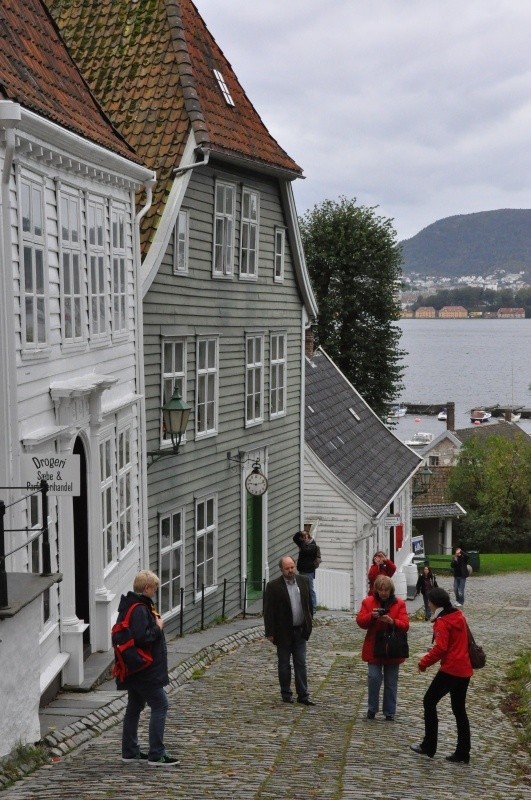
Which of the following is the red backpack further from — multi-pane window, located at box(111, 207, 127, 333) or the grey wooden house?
the grey wooden house

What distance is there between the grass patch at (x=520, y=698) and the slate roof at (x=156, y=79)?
793 cm

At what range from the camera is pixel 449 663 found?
10156 mm

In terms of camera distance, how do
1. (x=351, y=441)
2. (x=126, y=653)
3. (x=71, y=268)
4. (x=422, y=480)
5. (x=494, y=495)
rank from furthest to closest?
(x=494, y=495), (x=422, y=480), (x=351, y=441), (x=71, y=268), (x=126, y=653)

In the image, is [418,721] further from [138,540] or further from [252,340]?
[252,340]

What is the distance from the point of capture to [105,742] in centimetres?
1038

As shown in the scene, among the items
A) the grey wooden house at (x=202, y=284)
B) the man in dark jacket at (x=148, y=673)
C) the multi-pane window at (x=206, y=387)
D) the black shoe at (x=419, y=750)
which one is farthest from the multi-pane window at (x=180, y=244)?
the man in dark jacket at (x=148, y=673)

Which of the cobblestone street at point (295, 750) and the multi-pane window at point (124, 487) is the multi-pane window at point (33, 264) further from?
the multi-pane window at point (124, 487)

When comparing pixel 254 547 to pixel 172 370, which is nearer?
pixel 172 370

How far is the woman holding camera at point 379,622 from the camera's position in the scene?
37.6 ft

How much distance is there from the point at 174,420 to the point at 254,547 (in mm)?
6532

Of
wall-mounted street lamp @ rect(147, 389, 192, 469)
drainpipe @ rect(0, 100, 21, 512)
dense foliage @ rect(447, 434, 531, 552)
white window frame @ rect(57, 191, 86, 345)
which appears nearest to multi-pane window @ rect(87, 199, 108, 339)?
white window frame @ rect(57, 191, 86, 345)

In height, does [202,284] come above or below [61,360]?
above

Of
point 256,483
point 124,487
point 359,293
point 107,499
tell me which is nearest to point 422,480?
point 359,293

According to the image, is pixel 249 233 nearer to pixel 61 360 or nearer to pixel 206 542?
pixel 206 542
